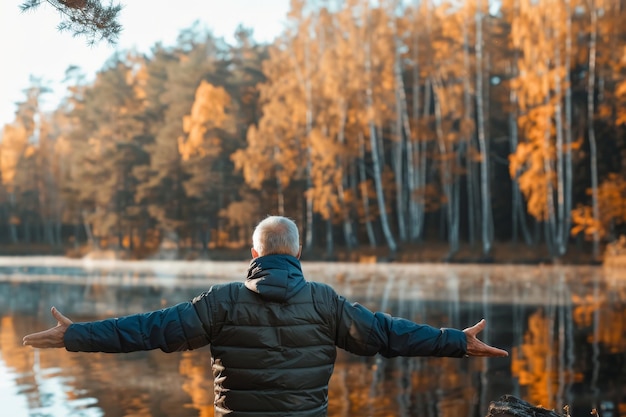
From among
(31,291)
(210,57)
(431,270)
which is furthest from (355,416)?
(210,57)

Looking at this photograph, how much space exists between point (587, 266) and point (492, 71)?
12432 mm

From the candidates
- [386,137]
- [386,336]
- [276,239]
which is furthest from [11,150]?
[386,336]

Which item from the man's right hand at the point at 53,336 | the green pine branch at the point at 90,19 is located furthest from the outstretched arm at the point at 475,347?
the green pine branch at the point at 90,19

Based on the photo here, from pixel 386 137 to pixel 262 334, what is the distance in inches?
1549

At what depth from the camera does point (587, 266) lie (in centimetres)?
3123

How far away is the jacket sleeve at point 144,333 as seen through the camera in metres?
3.59

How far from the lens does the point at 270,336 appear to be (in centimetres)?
356

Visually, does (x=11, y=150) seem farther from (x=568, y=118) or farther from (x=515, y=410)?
(x=515, y=410)

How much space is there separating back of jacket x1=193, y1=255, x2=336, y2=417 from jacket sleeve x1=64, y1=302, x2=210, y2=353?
0.20ft

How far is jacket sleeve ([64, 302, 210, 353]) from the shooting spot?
3.59m

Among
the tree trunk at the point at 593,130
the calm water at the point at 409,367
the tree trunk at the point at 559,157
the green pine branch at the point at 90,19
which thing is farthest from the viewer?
the tree trunk at the point at 559,157

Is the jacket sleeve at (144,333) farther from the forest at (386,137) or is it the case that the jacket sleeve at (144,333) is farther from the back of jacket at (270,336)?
the forest at (386,137)

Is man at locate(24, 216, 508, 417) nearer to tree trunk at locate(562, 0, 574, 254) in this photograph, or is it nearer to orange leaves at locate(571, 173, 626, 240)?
orange leaves at locate(571, 173, 626, 240)

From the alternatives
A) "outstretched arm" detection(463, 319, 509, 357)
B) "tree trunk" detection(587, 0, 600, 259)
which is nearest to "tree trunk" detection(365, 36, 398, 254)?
"tree trunk" detection(587, 0, 600, 259)
